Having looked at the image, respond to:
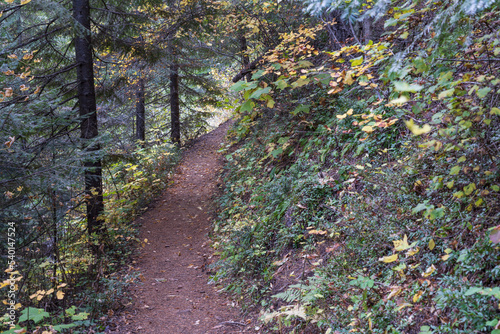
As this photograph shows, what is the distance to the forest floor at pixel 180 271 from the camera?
16.4ft

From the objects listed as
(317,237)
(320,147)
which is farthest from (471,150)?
(320,147)

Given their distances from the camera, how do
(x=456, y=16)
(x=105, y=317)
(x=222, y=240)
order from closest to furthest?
(x=456, y=16), (x=105, y=317), (x=222, y=240)

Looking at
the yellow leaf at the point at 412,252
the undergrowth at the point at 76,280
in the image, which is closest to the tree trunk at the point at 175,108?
the undergrowth at the point at 76,280

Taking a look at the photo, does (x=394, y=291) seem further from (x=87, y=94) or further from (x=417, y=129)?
(x=87, y=94)

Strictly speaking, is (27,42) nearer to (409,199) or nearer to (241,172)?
(241,172)

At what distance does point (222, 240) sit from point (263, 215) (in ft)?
5.25

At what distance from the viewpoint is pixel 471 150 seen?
3.06 meters

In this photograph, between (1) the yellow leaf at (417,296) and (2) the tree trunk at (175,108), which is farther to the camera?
(2) the tree trunk at (175,108)

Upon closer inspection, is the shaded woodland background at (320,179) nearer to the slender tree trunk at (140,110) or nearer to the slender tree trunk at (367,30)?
the slender tree trunk at (367,30)

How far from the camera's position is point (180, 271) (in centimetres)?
686

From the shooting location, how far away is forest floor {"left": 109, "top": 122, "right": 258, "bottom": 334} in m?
5.00

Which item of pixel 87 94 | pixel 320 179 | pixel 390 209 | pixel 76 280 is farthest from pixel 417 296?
pixel 87 94

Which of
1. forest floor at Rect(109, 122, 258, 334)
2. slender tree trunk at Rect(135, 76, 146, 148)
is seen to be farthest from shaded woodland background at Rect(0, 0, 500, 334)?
slender tree trunk at Rect(135, 76, 146, 148)

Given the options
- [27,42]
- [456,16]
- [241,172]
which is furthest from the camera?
[241,172]
